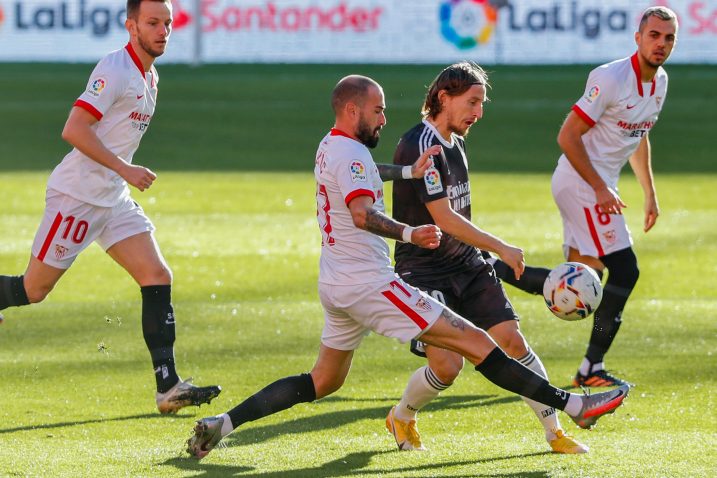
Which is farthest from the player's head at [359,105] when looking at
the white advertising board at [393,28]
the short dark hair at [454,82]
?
the white advertising board at [393,28]

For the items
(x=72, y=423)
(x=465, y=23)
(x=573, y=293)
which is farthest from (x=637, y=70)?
(x=465, y=23)

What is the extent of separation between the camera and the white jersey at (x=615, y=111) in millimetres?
8047

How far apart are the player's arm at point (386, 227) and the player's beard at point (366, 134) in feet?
1.10

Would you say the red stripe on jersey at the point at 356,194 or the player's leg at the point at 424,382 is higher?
the red stripe on jersey at the point at 356,194

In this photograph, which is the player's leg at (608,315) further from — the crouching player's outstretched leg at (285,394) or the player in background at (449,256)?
the crouching player's outstretched leg at (285,394)

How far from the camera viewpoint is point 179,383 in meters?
7.20

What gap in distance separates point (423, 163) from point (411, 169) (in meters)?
0.09

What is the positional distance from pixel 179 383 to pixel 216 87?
76.6ft

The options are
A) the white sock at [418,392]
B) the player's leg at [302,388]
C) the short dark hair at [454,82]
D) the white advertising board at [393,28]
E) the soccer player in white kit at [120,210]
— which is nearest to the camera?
the player's leg at [302,388]

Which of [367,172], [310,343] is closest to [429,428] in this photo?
[367,172]

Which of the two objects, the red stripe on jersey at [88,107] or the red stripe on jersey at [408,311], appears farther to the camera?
the red stripe on jersey at [88,107]

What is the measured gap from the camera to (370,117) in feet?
19.1

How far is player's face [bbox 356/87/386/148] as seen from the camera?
19.1 feet

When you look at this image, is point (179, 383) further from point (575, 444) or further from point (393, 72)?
point (393, 72)
